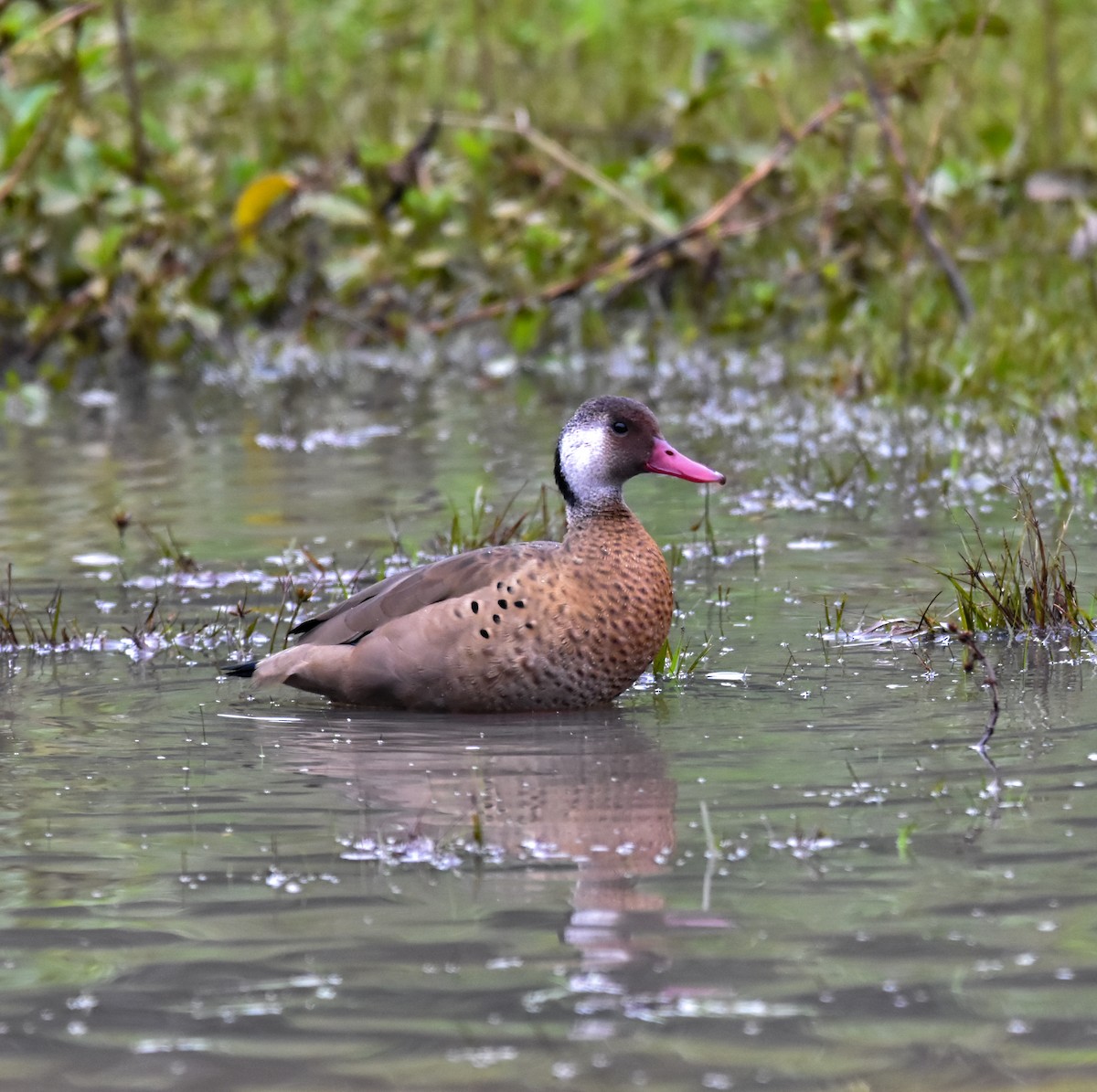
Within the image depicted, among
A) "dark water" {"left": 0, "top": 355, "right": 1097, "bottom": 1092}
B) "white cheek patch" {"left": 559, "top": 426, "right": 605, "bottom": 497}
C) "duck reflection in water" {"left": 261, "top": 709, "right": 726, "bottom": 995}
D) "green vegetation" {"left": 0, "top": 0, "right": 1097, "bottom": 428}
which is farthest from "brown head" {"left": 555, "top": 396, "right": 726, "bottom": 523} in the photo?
"green vegetation" {"left": 0, "top": 0, "right": 1097, "bottom": 428}

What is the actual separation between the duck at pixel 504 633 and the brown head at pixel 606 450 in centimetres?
15

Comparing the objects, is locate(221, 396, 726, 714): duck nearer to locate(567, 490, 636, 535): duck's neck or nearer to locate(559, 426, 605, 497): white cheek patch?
locate(567, 490, 636, 535): duck's neck

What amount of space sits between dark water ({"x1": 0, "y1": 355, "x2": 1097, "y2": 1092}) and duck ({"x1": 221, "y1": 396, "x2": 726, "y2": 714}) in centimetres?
11

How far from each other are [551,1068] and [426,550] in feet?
15.1

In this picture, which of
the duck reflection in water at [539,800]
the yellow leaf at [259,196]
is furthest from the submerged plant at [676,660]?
the yellow leaf at [259,196]

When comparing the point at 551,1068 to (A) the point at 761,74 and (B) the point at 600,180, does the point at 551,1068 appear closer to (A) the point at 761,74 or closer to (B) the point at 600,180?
(A) the point at 761,74

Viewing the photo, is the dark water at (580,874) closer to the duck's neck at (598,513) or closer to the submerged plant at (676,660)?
the submerged plant at (676,660)

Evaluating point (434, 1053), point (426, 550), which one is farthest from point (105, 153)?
point (434, 1053)

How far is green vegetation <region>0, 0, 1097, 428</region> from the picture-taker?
10805mm

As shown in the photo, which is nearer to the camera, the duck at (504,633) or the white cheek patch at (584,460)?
the duck at (504,633)

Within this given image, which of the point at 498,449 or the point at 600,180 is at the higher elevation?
the point at 600,180

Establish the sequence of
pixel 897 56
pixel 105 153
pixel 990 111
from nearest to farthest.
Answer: pixel 897 56 → pixel 105 153 → pixel 990 111

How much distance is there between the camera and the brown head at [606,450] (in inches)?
244

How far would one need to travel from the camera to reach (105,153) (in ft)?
40.7
